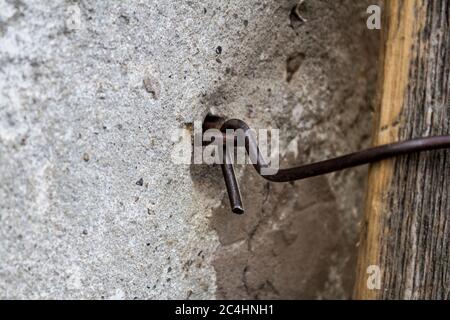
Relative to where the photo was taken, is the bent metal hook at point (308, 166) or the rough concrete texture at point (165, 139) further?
the bent metal hook at point (308, 166)

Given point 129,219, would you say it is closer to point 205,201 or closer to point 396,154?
point 205,201

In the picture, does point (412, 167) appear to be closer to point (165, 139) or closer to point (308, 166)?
point (308, 166)

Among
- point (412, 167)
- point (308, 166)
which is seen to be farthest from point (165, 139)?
point (412, 167)

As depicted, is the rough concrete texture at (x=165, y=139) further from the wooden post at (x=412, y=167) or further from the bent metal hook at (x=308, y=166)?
the wooden post at (x=412, y=167)

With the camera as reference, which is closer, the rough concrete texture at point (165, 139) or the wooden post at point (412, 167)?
the rough concrete texture at point (165, 139)

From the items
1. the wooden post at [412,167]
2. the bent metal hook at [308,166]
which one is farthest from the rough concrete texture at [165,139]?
the wooden post at [412,167]
